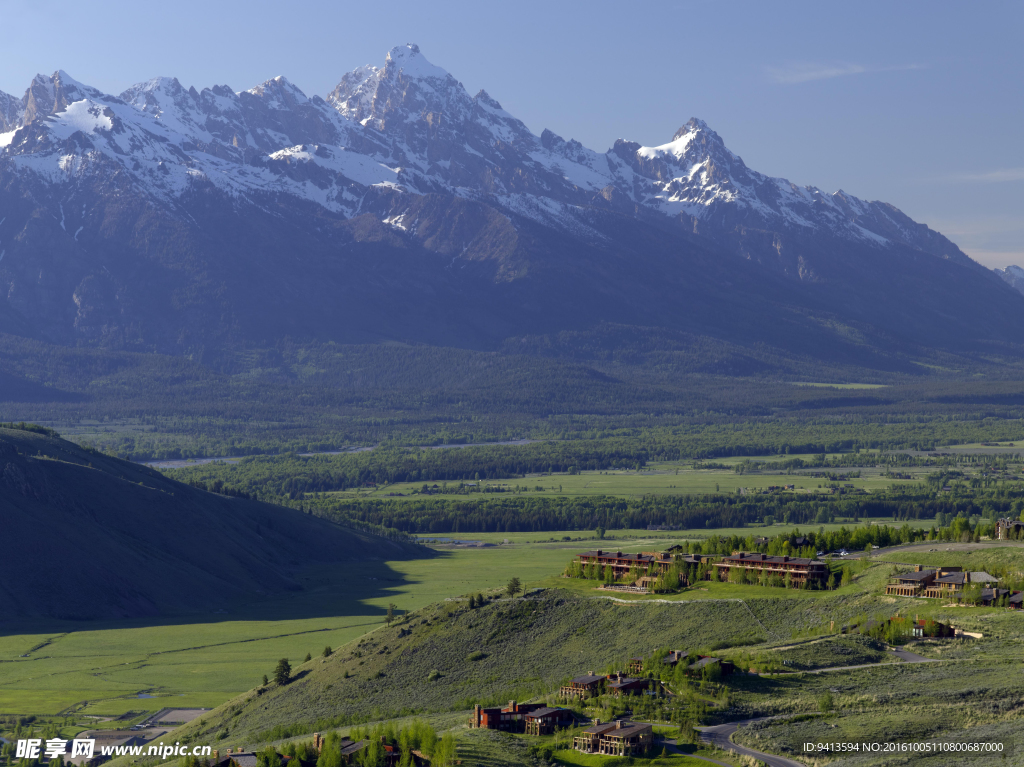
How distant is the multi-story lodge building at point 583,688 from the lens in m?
86.8

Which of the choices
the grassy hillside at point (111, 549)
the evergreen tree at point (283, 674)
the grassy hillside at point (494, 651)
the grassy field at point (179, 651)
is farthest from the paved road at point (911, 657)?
the grassy hillside at point (111, 549)

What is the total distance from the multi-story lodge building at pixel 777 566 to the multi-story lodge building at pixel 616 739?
37487 mm

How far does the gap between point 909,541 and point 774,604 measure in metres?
27.7

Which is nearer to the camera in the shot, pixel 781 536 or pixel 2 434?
pixel 781 536

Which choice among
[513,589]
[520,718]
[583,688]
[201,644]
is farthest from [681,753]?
[201,644]

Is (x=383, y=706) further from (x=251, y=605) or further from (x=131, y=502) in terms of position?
(x=131, y=502)

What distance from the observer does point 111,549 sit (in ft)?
554

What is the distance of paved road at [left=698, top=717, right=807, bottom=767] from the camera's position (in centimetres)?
Answer: 7212

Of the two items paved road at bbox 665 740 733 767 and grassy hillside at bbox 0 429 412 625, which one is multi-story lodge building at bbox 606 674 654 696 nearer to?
paved road at bbox 665 740 733 767

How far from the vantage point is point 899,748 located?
72.1 meters

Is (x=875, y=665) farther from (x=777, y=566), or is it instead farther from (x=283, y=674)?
(x=283, y=674)

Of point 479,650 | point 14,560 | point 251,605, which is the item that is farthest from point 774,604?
point 14,560

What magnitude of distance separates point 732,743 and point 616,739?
19.5 ft

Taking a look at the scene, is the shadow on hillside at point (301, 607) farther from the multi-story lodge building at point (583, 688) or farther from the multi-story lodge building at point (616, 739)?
the multi-story lodge building at point (616, 739)
